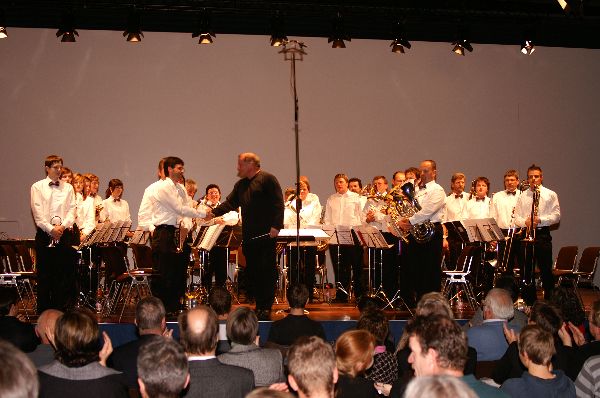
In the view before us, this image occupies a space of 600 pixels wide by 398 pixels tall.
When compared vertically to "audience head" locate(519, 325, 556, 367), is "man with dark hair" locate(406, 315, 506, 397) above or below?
above

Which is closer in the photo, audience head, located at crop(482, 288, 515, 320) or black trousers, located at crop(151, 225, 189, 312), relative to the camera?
audience head, located at crop(482, 288, 515, 320)

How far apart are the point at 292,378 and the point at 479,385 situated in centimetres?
98

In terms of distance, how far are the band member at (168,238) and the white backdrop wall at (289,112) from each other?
4.74m

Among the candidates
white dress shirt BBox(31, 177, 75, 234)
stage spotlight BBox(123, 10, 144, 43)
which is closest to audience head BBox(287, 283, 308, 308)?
white dress shirt BBox(31, 177, 75, 234)

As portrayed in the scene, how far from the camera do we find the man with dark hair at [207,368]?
3828 millimetres

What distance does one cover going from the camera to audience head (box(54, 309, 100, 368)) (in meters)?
3.68

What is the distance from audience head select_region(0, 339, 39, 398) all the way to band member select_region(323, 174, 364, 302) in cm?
957

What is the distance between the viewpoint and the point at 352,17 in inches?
514

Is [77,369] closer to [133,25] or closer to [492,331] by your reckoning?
[492,331]

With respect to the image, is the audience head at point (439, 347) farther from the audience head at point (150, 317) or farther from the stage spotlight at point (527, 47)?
the stage spotlight at point (527, 47)

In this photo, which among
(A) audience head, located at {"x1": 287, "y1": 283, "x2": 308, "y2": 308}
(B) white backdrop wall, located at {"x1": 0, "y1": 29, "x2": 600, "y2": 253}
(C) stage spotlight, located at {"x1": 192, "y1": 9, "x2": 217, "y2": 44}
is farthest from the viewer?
(B) white backdrop wall, located at {"x1": 0, "y1": 29, "x2": 600, "y2": 253}

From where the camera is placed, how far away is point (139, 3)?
11.7 m

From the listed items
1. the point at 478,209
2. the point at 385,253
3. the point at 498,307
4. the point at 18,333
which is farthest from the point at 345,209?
the point at 18,333

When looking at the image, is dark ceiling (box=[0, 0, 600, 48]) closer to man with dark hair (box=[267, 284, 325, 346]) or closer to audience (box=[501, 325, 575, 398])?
man with dark hair (box=[267, 284, 325, 346])
